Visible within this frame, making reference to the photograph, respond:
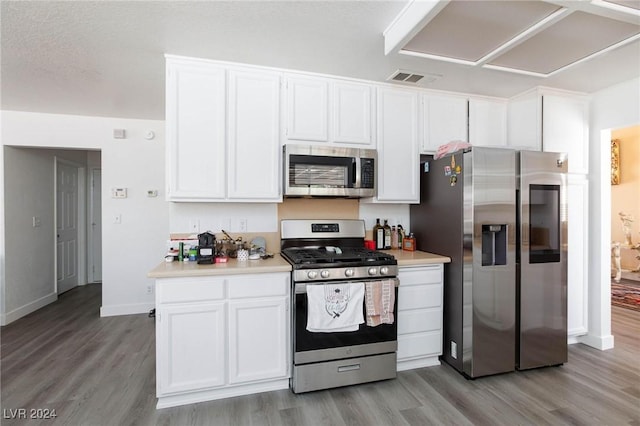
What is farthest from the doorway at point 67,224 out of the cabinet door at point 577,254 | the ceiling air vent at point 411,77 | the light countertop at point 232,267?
the cabinet door at point 577,254

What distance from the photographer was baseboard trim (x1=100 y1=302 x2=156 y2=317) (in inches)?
157

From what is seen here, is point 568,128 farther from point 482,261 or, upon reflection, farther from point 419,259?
point 419,259

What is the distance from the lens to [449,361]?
2.72 m

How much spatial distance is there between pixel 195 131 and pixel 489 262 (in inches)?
99.1

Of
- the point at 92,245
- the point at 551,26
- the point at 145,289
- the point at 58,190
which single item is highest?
the point at 551,26

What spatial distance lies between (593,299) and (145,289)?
5.00 m

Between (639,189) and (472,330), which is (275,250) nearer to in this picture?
(472,330)

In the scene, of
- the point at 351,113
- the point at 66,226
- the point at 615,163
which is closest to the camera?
the point at 351,113

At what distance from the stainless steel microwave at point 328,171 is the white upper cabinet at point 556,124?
1.60 m

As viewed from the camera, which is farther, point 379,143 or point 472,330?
point 379,143

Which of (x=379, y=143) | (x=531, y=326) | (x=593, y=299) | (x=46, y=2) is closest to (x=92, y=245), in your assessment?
(x=46, y=2)

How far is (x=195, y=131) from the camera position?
8.11 feet

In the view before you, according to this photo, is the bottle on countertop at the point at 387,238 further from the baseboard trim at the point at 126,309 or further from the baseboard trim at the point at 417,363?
the baseboard trim at the point at 126,309

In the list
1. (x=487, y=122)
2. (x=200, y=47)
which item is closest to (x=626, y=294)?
(x=487, y=122)
